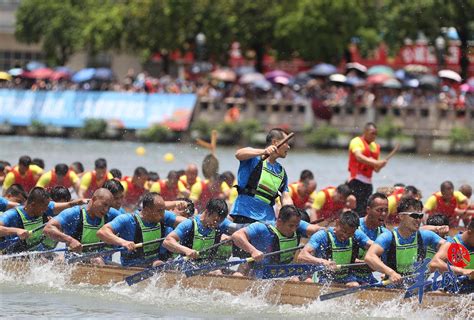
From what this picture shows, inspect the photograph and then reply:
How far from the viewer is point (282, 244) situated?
491 inches

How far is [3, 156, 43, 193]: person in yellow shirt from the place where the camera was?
1812 centimetres

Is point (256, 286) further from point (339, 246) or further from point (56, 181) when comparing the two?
point (56, 181)

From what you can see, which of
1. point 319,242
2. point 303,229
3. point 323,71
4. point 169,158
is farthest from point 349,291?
point 323,71

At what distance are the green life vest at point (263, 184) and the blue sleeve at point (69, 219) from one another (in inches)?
Result: 63.1

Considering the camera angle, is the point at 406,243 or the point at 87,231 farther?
the point at 87,231

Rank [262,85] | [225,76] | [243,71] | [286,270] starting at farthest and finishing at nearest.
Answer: [243,71]
[225,76]
[262,85]
[286,270]

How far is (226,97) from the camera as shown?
117ft

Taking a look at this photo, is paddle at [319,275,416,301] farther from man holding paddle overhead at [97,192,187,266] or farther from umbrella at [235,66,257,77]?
umbrella at [235,66,257,77]

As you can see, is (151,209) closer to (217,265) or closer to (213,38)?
(217,265)

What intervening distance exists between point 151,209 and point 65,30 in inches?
1291

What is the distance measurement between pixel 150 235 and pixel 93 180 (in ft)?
17.0

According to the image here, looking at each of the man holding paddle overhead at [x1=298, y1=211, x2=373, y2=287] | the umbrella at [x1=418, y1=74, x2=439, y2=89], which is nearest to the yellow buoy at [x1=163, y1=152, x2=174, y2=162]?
the umbrella at [x1=418, y1=74, x2=439, y2=89]

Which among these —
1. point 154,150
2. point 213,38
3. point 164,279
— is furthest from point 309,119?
point 164,279

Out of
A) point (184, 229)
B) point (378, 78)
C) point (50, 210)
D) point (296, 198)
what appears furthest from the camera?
point (378, 78)
